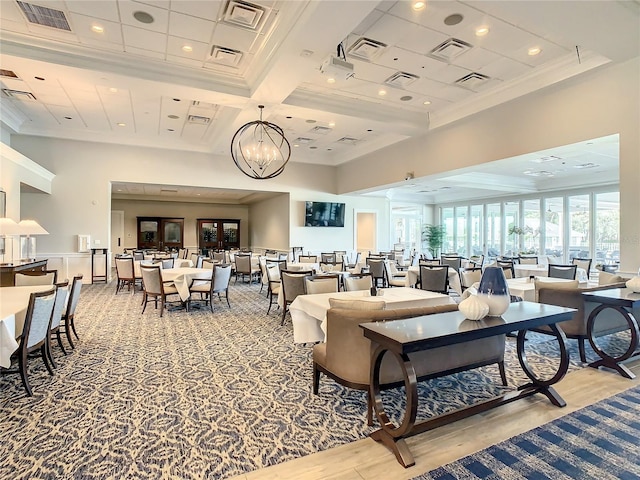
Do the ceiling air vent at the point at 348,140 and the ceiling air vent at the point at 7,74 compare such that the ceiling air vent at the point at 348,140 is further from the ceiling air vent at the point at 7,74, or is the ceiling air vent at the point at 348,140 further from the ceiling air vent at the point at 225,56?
the ceiling air vent at the point at 7,74

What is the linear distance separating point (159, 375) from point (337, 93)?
5.61 metres

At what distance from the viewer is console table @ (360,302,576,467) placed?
2191mm

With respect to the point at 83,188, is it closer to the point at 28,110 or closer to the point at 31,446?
the point at 28,110

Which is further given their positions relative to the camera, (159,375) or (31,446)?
(159,375)

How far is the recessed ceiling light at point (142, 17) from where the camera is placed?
438cm

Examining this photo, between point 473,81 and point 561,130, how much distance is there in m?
1.64

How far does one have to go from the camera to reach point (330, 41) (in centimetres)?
441

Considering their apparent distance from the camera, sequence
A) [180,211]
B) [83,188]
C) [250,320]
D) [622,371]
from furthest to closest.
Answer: [180,211] < [83,188] < [250,320] < [622,371]

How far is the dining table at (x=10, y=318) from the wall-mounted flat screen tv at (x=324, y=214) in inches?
352

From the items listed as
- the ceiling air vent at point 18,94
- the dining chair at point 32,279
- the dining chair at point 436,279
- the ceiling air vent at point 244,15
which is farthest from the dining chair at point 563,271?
the ceiling air vent at point 18,94

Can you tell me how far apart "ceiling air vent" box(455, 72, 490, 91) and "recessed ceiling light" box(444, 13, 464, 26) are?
5.69ft

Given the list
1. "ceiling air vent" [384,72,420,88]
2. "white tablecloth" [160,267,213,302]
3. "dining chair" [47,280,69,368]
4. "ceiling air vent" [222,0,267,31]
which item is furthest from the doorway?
"dining chair" [47,280,69,368]

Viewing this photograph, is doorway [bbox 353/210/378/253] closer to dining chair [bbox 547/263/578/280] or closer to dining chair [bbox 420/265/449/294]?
dining chair [bbox 420/265/449/294]

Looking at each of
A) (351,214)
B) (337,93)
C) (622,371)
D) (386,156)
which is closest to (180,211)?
(351,214)
